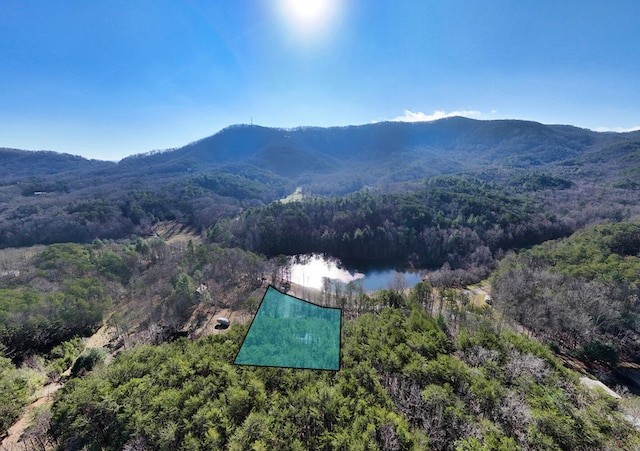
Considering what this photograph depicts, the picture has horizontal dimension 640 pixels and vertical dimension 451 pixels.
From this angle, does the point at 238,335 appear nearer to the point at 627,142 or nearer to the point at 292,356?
the point at 292,356

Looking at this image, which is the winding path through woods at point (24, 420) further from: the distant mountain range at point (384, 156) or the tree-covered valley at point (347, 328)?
the distant mountain range at point (384, 156)

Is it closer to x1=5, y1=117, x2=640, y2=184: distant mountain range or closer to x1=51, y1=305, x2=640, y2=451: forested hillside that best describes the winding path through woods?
x1=51, y1=305, x2=640, y2=451: forested hillside

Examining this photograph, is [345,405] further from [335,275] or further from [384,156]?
[384,156]

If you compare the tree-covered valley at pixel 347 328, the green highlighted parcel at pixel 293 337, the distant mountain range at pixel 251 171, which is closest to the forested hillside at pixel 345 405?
the tree-covered valley at pixel 347 328

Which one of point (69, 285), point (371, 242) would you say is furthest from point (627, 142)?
point (69, 285)

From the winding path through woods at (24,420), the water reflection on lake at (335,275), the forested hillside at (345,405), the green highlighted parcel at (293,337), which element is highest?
the green highlighted parcel at (293,337)

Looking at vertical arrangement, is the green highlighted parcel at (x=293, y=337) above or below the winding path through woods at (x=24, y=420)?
above
